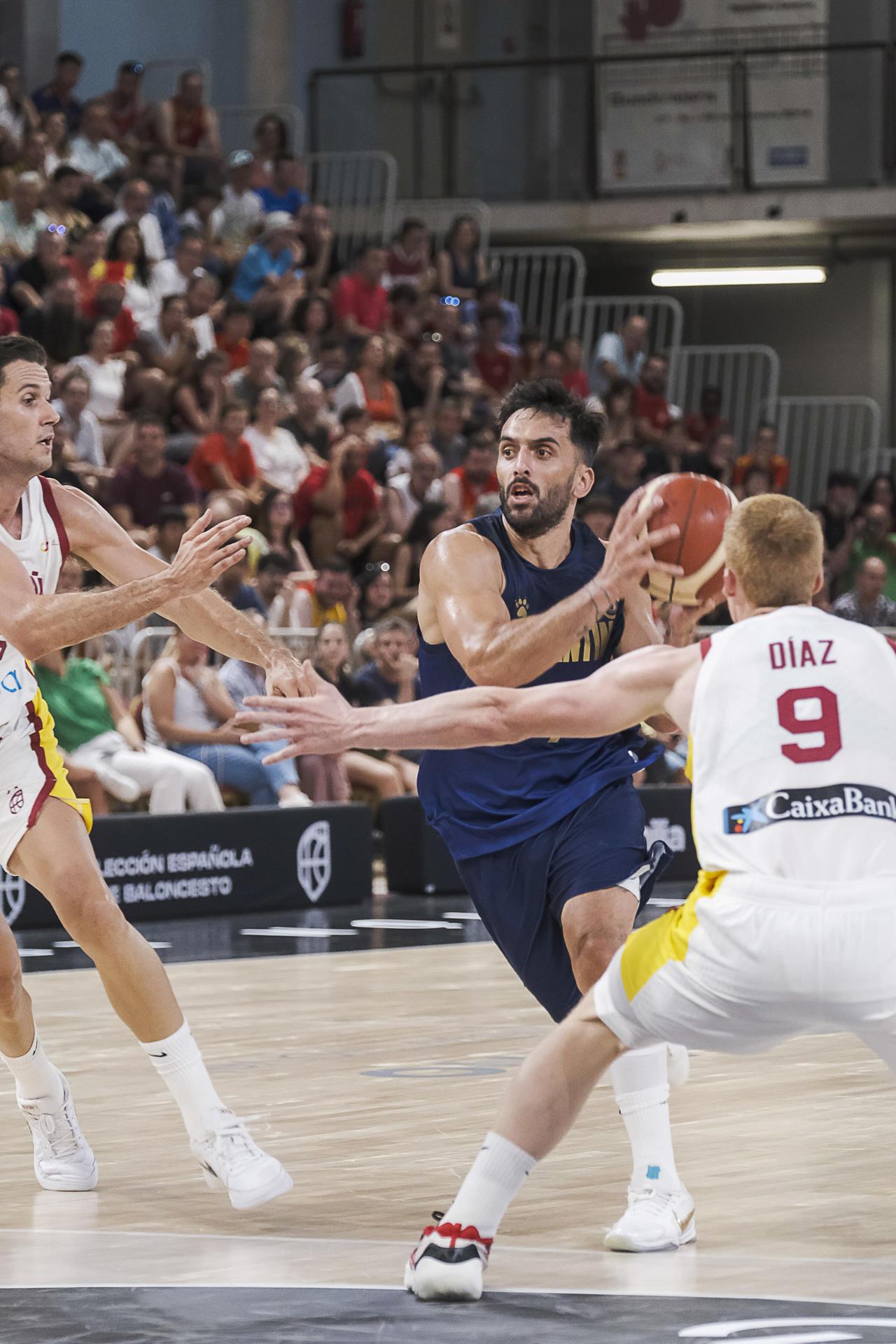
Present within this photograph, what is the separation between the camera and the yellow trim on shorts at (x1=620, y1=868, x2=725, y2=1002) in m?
3.77

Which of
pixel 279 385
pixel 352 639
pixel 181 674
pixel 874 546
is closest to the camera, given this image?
pixel 181 674

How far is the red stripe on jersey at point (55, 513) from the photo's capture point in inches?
206

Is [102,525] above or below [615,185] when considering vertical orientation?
below

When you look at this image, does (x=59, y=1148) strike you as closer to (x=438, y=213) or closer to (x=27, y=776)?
(x=27, y=776)

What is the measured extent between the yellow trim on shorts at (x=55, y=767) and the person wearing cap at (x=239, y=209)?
482 inches

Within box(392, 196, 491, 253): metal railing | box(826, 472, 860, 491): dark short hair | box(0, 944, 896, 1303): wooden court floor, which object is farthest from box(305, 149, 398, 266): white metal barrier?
box(0, 944, 896, 1303): wooden court floor

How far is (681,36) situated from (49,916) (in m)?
13.8

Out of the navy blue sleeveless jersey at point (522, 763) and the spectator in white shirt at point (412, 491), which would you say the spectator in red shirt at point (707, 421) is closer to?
the spectator in white shirt at point (412, 491)

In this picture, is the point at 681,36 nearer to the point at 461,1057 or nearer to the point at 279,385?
the point at 279,385

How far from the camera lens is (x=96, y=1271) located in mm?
4195

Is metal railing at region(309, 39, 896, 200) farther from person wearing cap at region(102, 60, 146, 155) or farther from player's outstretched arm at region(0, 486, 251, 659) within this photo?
player's outstretched arm at region(0, 486, 251, 659)

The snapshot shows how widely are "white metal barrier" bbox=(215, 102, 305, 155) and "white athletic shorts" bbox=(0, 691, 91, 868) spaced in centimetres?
1508

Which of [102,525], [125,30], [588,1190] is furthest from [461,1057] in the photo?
[125,30]

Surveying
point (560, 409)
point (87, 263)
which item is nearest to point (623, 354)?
point (87, 263)
